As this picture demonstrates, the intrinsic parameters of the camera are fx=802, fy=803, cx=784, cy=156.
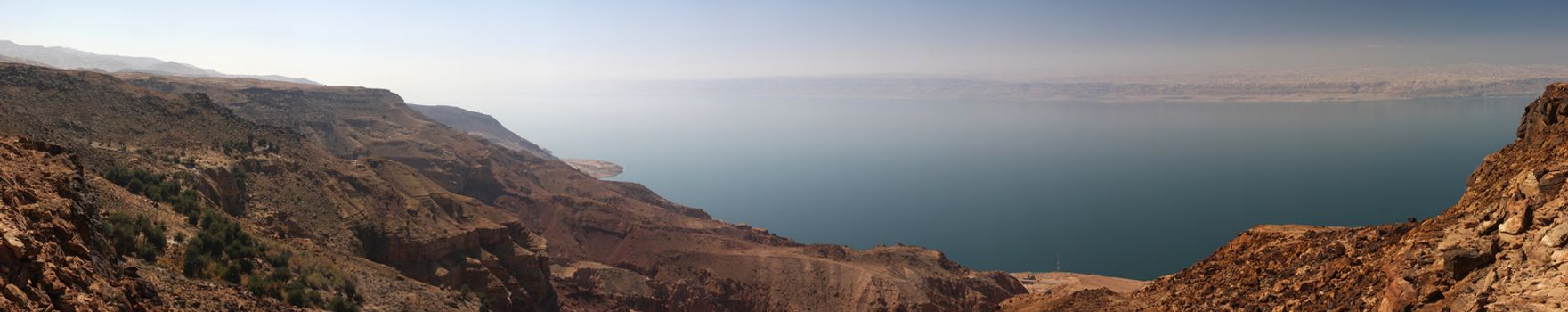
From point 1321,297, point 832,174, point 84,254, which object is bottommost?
point 832,174

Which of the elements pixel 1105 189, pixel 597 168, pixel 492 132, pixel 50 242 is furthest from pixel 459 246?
pixel 492 132

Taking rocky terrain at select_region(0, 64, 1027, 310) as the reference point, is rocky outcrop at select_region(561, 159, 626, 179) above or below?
below

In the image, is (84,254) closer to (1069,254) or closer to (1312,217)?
(1069,254)

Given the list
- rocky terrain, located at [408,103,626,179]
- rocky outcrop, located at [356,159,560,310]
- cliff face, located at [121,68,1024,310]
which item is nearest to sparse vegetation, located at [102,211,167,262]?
rocky outcrop, located at [356,159,560,310]

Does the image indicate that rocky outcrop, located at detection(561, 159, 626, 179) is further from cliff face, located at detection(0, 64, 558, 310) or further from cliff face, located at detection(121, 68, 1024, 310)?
cliff face, located at detection(0, 64, 558, 310)

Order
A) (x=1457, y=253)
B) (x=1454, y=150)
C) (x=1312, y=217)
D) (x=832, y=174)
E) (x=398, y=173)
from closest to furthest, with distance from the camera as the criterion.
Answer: (x=1457, y=253)
(x=398, y=173)
(x=1312, y=217)
(x=1454, y=150)
(x=832, y=174)

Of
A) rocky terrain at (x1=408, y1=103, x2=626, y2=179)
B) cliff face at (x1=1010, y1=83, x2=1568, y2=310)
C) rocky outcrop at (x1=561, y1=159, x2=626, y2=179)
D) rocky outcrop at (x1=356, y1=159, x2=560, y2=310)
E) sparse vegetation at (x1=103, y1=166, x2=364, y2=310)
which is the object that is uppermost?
cliff face at (x1=1010, y1=83, x2=1568, y2=310)

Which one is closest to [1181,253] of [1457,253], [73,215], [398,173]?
[398,173]
